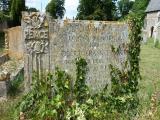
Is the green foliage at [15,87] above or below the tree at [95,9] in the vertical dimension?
below

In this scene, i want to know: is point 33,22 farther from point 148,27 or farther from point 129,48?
point 148,27

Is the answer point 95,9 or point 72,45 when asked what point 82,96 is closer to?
point 72,45

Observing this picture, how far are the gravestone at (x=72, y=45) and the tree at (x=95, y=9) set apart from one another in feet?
219

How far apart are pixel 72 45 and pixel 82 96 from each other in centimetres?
107

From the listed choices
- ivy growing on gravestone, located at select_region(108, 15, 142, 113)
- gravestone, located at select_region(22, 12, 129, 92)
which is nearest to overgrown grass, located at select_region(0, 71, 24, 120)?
gravestone, located at select_region(22, 12, 129, 92)

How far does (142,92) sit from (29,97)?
3.32m

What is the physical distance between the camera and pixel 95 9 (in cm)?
7581

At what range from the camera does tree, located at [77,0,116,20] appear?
75500 millimetres

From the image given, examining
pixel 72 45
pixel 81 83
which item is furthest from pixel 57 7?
pixel 81 83

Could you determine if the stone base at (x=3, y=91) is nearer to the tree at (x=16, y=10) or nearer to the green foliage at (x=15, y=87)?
the green foliage at (x=15, y=87)

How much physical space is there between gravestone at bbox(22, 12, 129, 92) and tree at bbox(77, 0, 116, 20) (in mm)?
66719

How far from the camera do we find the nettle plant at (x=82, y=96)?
6.87 m

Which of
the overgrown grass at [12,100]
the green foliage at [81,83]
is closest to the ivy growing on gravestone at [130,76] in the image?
the green foliage at [81,83]

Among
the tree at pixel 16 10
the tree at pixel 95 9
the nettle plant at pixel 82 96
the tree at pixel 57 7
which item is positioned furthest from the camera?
the tree at pixel 57 7
